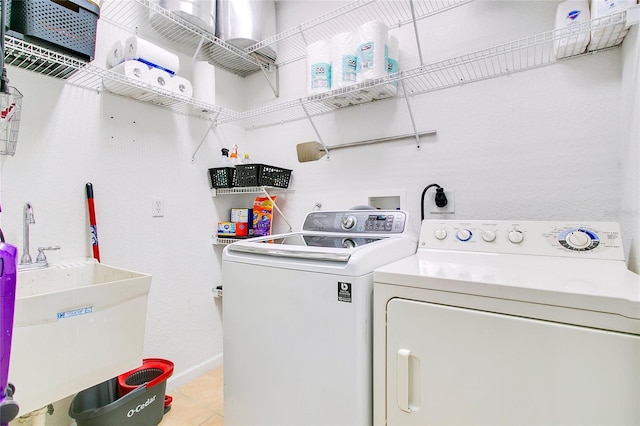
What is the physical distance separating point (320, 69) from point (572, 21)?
3.90ft

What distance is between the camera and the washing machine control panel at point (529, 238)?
1166 millimetres

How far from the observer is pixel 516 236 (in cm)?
130

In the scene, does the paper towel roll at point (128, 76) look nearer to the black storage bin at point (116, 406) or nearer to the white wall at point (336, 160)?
the white wall at point (336, 160)

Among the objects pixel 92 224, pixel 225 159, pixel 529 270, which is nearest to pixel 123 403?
pixel 92 224

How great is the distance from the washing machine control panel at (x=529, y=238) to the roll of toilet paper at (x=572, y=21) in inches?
30.9

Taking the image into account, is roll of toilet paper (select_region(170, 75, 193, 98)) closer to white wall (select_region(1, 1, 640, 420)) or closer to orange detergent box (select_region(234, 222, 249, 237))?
white wall (select_region(1, 1, 640, 420))

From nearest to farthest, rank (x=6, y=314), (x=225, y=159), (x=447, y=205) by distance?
(x=6, y=314) < (x=447, y=205) < (x=225, y=159)

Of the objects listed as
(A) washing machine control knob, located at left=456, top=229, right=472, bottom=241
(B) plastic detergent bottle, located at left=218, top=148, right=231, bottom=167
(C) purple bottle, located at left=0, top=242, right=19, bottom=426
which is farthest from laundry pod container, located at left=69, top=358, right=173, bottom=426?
(A) washing machine control knob, located at left=456, top=229, right=472, bottom=241

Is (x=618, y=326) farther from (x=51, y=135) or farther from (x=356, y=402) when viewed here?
(x=51, y=135)

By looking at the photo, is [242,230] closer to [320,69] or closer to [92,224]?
[92,224]

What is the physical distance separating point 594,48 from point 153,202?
252cm

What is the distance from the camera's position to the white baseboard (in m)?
2.13

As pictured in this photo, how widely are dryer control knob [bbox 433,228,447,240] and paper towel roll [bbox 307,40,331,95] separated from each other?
1.02 metres

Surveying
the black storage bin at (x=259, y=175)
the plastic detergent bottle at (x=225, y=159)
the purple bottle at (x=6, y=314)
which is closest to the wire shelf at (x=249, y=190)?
the black storage bin at (x=259, y=175)
